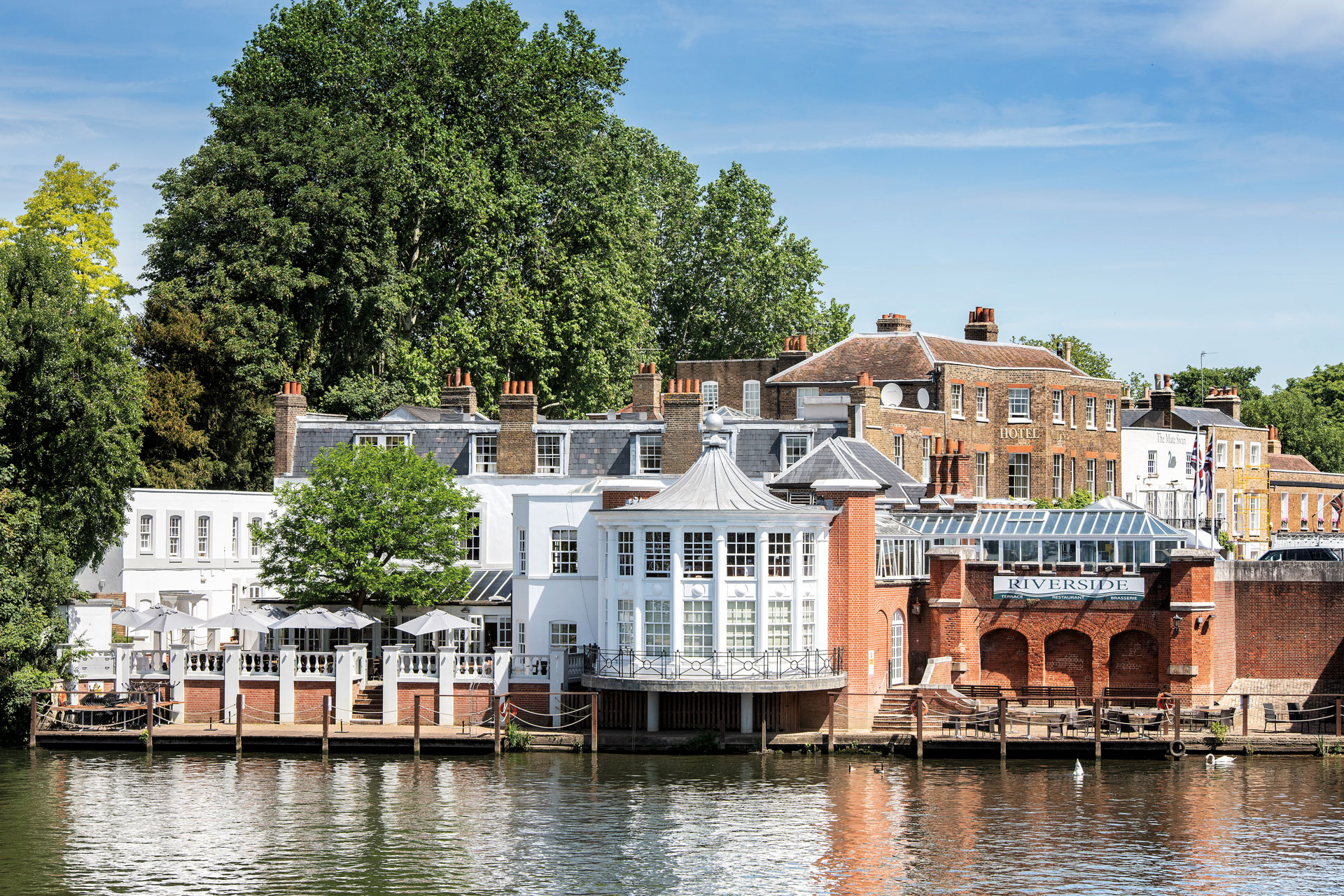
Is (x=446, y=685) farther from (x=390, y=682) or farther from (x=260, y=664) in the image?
(x=260, y=664)

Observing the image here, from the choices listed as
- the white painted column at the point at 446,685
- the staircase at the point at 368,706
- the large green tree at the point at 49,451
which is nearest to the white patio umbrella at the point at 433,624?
the white painted column at the point at 446,685

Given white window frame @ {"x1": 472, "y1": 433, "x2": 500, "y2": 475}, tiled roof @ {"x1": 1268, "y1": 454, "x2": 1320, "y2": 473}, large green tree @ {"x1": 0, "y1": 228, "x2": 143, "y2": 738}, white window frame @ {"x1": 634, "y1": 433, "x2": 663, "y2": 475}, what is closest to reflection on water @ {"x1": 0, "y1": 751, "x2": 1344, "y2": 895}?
large green tree @ {"x1": 0, "y1": 228, "x2": 143, "y2": 738}

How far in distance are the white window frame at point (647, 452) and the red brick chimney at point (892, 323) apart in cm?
2208

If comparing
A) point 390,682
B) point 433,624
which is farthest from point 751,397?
point 390,682

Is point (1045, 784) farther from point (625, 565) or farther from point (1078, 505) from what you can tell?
point (1078, 505)

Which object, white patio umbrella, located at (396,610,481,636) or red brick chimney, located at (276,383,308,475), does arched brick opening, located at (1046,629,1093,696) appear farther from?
red brick chimney, located at (276,383,308,475)

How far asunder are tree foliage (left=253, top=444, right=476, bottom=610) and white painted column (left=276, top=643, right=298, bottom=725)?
3.28m

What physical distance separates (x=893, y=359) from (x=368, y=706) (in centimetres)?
3184

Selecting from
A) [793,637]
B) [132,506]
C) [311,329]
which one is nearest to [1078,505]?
[793,637]

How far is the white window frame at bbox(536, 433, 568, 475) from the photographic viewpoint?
57.2 meters

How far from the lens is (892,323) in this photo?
75938 mm

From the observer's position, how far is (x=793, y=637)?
45.5m

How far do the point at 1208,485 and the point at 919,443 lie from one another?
1281cm

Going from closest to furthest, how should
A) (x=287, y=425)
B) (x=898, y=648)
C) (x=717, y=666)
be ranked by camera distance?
(x=717, y=666) → (x=898, y=648) → (x=287, y=425)
